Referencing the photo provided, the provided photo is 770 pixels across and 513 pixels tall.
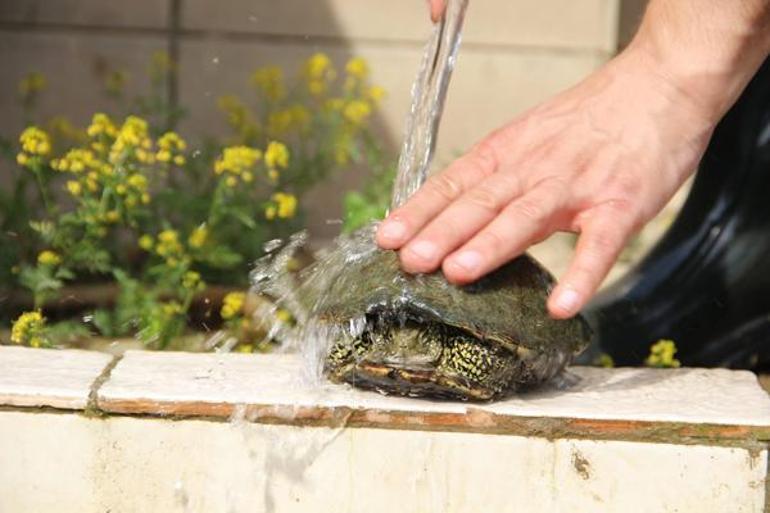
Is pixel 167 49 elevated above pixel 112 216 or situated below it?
above

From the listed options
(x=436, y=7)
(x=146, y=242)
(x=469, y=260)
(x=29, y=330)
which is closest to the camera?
(x=469, y=260)

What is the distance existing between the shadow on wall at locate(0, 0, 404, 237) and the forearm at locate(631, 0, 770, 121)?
229 cm

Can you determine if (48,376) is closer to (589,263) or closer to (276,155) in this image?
(589,263)

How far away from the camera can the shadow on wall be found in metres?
4.67

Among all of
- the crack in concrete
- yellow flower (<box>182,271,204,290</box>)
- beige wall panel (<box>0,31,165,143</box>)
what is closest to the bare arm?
the crack in concrete

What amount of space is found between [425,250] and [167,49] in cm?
265

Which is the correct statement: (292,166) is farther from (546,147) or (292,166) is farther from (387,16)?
(546,147)

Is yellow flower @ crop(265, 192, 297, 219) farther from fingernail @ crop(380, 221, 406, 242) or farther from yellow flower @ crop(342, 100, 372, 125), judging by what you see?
fingernail @ crop(380, 221, 406, 242)

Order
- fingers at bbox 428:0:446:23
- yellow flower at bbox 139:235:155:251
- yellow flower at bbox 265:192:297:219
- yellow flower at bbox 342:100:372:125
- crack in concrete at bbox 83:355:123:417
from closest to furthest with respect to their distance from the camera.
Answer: crack in concrete at bbox 83:355:123:417
fingers at bbox 428:0:446:23
yellow flower at bbox 139:235:155:251
yellow flower at bbox 265:192:297:219
yellow flower at bbox 342:100:372:125

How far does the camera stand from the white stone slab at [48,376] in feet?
7.87

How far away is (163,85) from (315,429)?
97.6 inches

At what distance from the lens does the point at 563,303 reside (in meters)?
2.25

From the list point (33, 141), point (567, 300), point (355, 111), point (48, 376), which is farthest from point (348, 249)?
point (355, 111)

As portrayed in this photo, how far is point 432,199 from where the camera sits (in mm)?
2346
